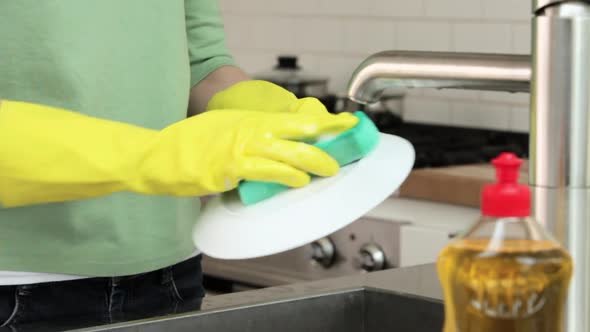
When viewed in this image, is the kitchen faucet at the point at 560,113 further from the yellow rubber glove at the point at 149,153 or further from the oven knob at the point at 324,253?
the oven knob at the point at 324,253

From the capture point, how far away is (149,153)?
1092 mm

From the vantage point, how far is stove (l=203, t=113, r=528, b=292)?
2.39 metres

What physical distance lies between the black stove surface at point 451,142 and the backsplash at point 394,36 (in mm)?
40

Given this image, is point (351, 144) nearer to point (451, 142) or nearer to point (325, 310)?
point (325, 310)

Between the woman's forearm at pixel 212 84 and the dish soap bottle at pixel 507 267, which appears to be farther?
the woman's forearm at pixel 212 84

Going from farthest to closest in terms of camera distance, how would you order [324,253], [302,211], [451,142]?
[451,142], [324,253], [302,211]

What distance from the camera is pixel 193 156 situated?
1061mm

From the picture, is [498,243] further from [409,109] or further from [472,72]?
[409,109]

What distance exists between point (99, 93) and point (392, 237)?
116 cm

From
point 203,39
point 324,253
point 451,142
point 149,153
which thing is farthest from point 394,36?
point 149,153

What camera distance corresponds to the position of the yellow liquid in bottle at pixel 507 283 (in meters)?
0.81

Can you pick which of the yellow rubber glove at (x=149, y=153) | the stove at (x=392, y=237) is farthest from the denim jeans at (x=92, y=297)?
the stove at (x=392, y=237)

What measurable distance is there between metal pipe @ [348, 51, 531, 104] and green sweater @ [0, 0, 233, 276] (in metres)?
0.49

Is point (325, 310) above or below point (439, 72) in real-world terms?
below
